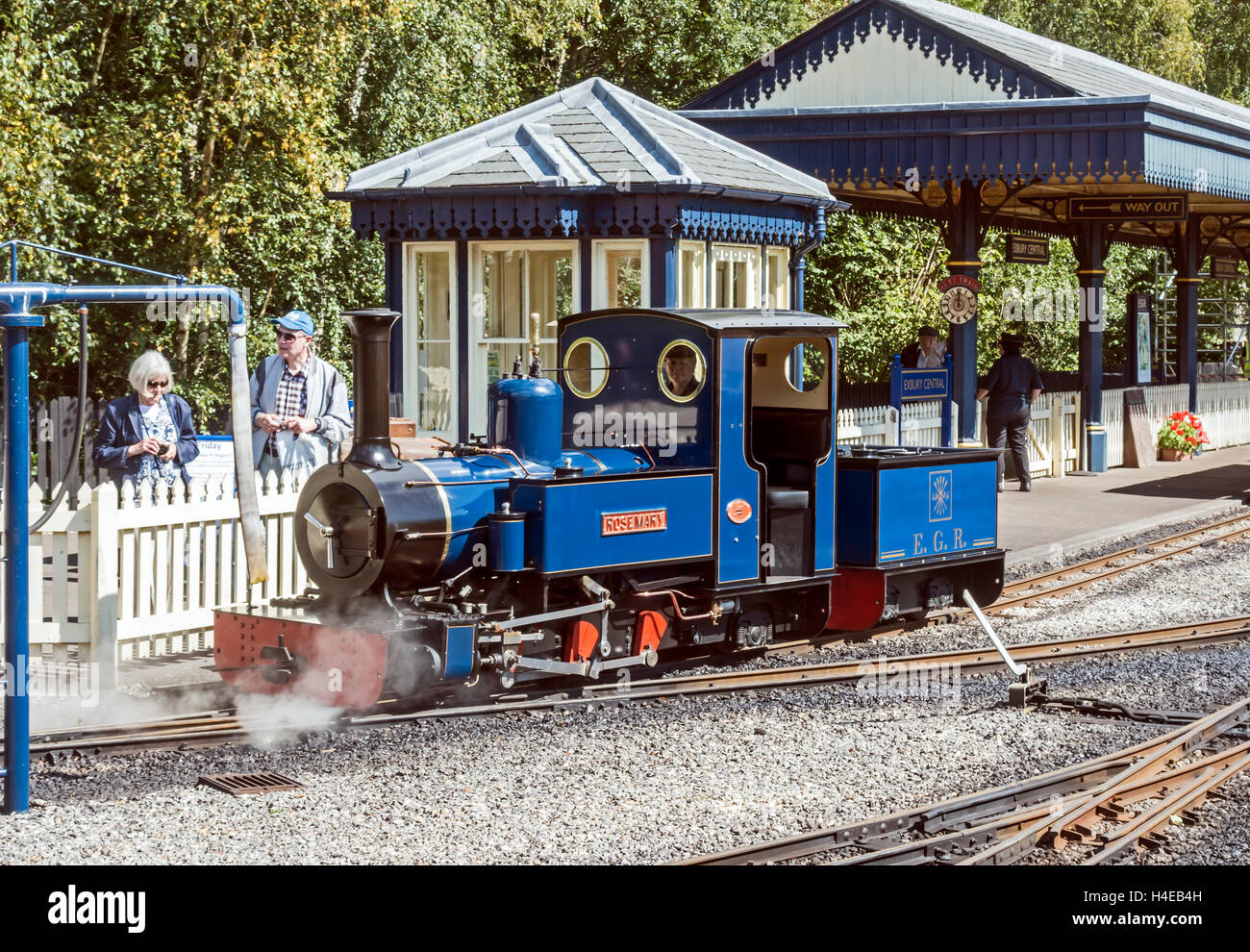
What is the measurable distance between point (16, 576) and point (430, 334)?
661cm

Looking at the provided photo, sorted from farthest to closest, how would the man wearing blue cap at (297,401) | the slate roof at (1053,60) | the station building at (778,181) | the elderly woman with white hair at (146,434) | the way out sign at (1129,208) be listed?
the way out sign at (1129,208)
the slate roof at (1053,60)
the station building at (778,181)
the man wearing blue cap at (297,401)
the elderly woman with white hair at (146,434)

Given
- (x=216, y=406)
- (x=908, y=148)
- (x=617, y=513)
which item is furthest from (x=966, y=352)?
(x=617, y=513)

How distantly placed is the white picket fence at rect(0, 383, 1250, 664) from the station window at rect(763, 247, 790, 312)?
5194 millimetres

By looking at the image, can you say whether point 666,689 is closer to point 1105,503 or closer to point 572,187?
point 572,187

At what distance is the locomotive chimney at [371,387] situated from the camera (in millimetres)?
7203

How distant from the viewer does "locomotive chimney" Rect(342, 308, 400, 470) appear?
7.20m

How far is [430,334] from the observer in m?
12.5

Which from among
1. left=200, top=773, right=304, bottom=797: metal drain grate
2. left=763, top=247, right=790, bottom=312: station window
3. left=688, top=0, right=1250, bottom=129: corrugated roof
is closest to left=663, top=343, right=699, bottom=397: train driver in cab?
left=200, top=773, right=304, bottom=797: metal drain grate

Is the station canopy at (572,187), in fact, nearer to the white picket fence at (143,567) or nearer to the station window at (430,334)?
the station window at (430,334)

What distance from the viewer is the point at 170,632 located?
9.15 metres

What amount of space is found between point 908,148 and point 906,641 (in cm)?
740

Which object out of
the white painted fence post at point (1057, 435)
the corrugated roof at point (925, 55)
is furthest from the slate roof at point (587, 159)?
the white painted fence post at point (1057, 435)

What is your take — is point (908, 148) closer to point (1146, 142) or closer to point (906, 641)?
point (1146, 142)

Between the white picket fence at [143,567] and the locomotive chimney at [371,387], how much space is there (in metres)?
1.87
